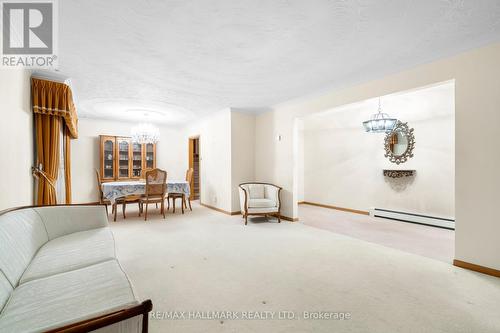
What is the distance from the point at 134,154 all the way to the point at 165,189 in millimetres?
2447

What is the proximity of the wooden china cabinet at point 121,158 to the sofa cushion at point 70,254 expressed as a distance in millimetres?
4549

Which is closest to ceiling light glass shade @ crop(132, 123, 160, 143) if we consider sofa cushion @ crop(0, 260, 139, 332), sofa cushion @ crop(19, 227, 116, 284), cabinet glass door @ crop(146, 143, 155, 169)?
cabinet glass door @ crop(146, 143, 155, 169)

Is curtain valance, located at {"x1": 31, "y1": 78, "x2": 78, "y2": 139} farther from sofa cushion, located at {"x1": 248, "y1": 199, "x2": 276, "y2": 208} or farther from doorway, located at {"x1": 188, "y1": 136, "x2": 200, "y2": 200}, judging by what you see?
doorway, located at {"x1": 188, "y1": 136, "x2": 200, "y2": 200}

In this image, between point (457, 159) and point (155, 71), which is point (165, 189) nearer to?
point (155, 71)

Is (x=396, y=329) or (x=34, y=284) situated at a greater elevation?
(x=34, y=284)

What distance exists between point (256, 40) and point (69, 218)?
268 cm

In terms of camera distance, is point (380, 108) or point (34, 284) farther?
point (380, 108)

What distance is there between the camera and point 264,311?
1.75 meters

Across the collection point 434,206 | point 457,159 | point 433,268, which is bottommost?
point 433,268

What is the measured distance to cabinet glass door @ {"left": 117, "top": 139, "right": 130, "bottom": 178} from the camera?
6.38m

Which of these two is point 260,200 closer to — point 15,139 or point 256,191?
point 256,191

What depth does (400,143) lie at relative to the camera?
4852 millimetres

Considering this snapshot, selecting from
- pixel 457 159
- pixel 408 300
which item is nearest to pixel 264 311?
pixel 408 300

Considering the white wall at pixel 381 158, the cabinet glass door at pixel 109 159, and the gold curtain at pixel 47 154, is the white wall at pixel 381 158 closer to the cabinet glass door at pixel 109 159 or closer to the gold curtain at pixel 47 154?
the gold curtain at pixel 47 154
